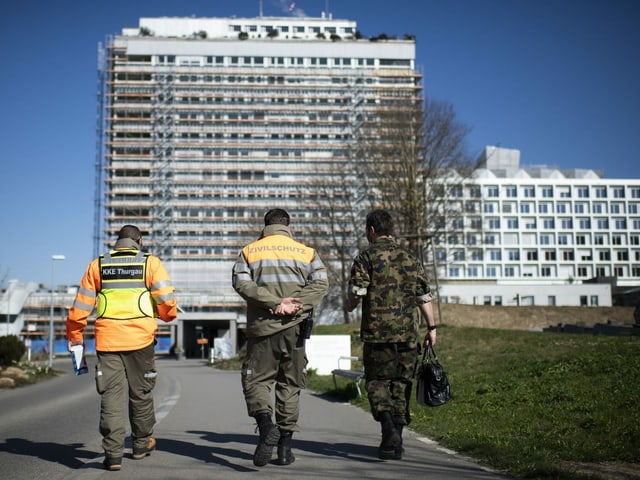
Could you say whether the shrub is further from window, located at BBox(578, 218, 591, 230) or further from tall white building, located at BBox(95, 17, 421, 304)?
window, located at BBox(578, 218, 591, 230)

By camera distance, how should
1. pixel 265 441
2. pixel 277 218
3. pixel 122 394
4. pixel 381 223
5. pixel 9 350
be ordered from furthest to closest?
1. pixel 9 350
2. pixel 381 223
3. pixel 277 218
4. pixel 122 394
5. pixel 265 441

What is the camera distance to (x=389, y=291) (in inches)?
263

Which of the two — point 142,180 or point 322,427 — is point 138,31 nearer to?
point 142,180

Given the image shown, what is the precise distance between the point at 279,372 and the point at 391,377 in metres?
0.98

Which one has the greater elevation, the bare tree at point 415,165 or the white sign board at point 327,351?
the bare tree at point 415,165

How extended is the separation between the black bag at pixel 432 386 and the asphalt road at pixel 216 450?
48cm

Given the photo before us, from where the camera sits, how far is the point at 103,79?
116688mm

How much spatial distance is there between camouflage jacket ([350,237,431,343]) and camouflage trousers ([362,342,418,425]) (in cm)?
10

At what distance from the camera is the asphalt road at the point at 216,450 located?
5.77m

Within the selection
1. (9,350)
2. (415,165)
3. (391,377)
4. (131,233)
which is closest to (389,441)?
(391,377)

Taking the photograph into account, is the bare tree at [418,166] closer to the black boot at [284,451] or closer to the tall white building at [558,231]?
the black boot at [284,451]

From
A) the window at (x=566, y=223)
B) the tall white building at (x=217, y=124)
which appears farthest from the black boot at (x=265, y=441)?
the window at (x=566, y=223)

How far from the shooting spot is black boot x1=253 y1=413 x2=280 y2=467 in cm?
587

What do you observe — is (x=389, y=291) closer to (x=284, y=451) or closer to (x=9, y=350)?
(x=284, y=451)
